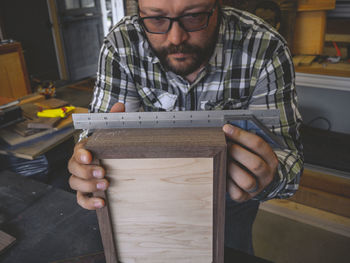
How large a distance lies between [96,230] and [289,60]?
0.88 m

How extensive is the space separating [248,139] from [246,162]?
6 cm

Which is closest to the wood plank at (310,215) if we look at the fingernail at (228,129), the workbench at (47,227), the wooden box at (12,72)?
the workbench at (47,227)

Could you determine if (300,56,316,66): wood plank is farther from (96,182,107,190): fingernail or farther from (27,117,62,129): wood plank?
(96,182,107,190): fingernail

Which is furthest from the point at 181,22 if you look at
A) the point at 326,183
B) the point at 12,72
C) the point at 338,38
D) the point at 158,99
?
the point at 12,72

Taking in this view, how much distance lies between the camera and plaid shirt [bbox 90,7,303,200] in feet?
3.39

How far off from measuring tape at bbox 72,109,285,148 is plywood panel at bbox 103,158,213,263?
94 mm

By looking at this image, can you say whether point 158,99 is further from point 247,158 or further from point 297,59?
point 297,59

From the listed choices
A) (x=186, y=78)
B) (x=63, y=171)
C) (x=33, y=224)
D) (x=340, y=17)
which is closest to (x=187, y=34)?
(x=186, y=78)

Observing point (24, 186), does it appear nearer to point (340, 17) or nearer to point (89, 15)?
point (340, 17)

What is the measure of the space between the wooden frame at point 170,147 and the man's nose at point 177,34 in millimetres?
399

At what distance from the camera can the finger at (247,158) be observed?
2.19 feet

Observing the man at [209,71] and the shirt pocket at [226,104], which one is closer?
the man at [209,71]

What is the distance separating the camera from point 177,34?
3.03ft

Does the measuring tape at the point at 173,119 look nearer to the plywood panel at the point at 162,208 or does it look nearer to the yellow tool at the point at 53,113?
the plywood panel at the point at 162,208
